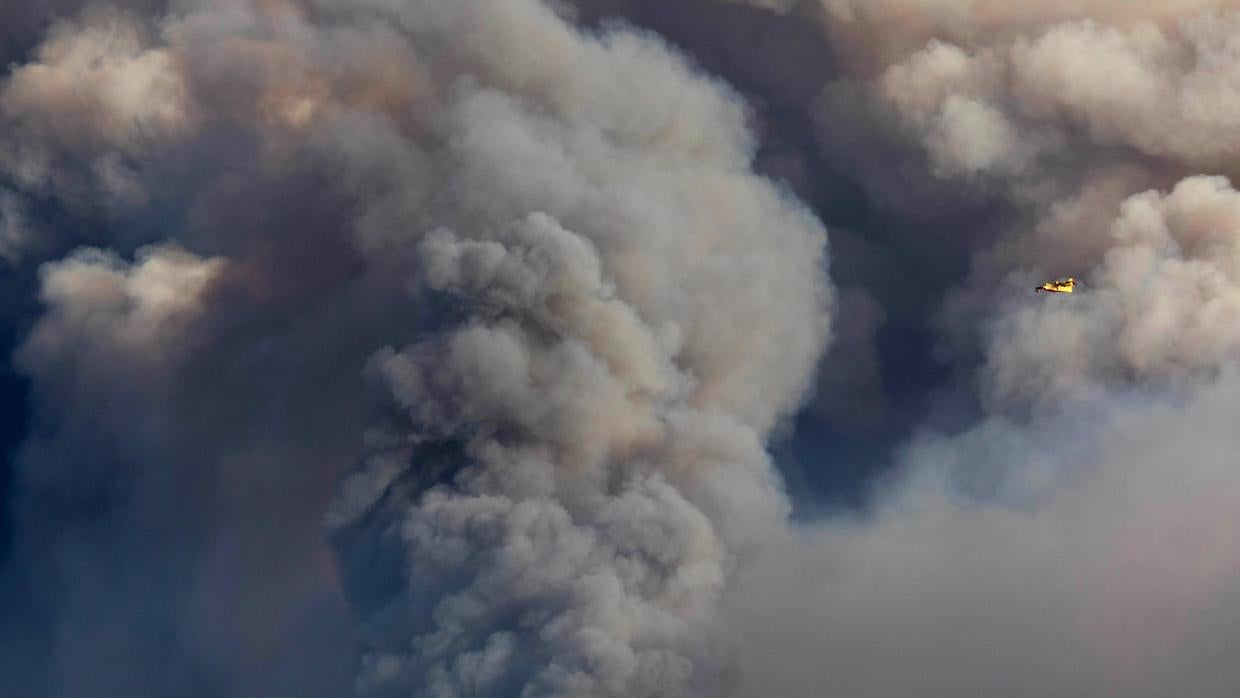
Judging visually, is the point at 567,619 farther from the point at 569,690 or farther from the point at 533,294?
the point at 533,294

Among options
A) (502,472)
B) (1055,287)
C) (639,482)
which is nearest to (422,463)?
(502,472)

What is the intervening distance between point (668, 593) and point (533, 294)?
376 inches

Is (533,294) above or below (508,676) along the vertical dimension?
above


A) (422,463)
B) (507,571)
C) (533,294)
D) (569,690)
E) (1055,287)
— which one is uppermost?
(1055,287)

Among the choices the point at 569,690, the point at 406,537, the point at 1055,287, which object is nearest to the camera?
the point at 569,690

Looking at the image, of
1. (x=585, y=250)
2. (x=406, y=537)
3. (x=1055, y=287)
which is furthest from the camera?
(x=1055, y=287)

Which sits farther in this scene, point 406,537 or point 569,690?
point 406,537

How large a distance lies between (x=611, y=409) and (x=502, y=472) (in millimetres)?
4094

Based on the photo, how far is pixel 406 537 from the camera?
184ft

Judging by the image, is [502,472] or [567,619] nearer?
[567,619]

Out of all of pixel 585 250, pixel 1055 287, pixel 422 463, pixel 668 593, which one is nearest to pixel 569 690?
pixel 668 593

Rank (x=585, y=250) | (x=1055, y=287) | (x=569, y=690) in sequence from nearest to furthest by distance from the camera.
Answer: (x=569, y=690) < (x=585, y=250) < (x=1055, y=287)

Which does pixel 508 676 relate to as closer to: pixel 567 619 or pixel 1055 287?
pixel 567 619

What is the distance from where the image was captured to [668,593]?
56.9 metres
